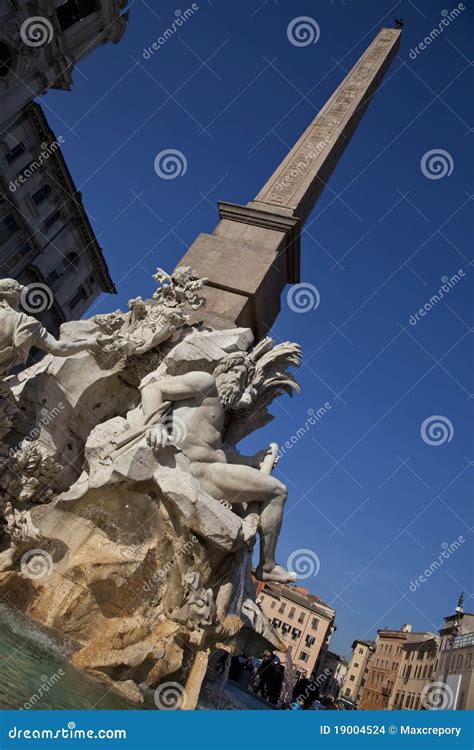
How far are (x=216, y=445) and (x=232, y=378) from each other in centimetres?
69

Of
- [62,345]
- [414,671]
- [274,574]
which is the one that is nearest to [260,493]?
[274,574]

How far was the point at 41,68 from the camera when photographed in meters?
23.2

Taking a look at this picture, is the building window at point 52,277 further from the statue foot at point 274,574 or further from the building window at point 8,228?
the statue foot at point 274,574

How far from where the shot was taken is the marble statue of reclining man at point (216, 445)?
536 centimetres

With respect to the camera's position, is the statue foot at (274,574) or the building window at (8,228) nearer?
the statue foot at (274,574)

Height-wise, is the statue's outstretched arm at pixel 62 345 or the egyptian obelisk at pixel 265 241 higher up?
the egyptian obelisk at pixel 265 241

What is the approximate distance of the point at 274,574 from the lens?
5695 millimetres

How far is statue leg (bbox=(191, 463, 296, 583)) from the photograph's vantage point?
5.35 metres

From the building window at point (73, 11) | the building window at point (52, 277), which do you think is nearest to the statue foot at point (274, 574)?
the building window at point (52, 277)

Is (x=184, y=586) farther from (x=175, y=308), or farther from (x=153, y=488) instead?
(x=175, y=308)

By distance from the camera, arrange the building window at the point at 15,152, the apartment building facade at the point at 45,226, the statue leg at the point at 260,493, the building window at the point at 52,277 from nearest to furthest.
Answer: the statue leg at the point at 260,493 → the building window at the point at 15,152 → the apartment building facade at the point at 45,226 → the building window at the point at 52,277

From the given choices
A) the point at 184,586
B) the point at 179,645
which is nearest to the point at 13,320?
the point at 184,586

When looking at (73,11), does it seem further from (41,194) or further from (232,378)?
(232,378)

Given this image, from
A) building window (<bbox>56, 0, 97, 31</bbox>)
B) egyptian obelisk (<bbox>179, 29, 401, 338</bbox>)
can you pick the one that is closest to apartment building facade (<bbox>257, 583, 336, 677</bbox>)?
building window (<bbox>56, 0, 97, 31</bbox>)
